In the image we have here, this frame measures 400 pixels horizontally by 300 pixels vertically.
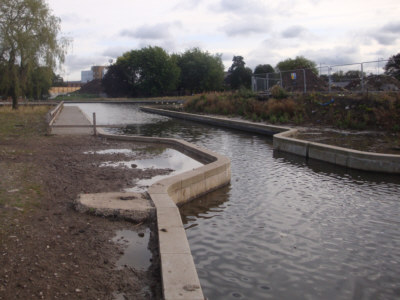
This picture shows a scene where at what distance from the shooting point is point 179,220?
5.65m

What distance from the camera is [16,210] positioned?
5.99 m

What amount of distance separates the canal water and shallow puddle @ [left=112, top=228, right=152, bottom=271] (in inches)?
26.8

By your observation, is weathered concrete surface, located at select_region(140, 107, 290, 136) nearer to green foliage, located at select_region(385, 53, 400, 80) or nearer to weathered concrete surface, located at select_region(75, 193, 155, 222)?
green foliage, located at select_region(385, 53, 400, 80)

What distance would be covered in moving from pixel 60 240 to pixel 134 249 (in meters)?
0.91

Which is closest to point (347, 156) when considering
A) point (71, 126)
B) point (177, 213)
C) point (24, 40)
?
point (177, 213)

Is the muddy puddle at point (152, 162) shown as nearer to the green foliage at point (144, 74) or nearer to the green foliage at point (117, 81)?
the green foliage at point (144, 74)

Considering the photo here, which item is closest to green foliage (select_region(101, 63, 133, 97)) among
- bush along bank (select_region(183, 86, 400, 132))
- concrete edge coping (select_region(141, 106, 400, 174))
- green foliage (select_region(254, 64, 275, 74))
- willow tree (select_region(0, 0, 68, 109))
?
green foliage (select_region(254, 64, 275, 74))

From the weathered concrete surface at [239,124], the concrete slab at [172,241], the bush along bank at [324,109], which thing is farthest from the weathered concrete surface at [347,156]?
the concrete slab at [172,241]

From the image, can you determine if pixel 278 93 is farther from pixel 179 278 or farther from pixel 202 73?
pixel 202 73

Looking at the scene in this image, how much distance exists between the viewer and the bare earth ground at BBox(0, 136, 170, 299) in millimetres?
3945

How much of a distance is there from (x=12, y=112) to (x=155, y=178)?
2616cm

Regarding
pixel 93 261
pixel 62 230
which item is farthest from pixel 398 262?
pixel 62 230

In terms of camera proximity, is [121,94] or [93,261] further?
[121,94]

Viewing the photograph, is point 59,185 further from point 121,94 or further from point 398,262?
point 121,94
